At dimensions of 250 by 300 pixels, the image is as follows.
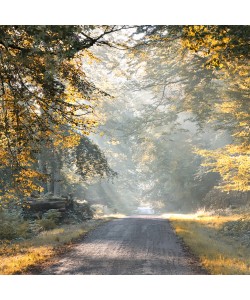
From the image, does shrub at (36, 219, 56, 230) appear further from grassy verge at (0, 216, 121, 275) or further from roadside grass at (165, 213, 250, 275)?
roadside grass at (165, 213, 250, 275)

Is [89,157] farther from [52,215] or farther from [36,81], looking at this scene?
[36,81]

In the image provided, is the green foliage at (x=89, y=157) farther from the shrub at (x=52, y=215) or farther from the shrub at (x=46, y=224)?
the shrub at (x=46, y=224)

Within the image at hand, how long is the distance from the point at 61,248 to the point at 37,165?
10601mm

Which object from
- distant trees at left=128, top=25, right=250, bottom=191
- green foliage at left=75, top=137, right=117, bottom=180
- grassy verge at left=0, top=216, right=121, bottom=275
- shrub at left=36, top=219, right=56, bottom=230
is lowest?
grassy verge at left=0, top=216, right=121, bottom=275

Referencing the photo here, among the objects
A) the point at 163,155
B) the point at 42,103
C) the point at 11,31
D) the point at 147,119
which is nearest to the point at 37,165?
the point at 147,119

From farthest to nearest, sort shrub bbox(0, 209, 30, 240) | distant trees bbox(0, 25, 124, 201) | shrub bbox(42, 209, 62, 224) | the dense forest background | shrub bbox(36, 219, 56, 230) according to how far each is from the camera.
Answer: shrub bbox(42, 209, 62, 224) → shrub bbox(36, 219, 56, 230) → shrub bbox(0, 209, 30, 240) → the dense forest background → distant trees bbox(0, 25, 124, 201)

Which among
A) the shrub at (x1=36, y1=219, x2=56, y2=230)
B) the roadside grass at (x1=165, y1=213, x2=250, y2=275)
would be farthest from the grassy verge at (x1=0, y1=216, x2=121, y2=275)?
the roadside grass at (x1=165, y1=213, x2=250, y2=275)

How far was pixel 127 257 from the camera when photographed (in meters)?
10.9

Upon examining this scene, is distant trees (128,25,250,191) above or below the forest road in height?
above

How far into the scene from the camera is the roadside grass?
9656 mm

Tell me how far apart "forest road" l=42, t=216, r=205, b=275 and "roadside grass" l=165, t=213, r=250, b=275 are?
0.38 metres

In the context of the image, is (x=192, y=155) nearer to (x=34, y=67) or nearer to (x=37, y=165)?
(x=37, y=165)

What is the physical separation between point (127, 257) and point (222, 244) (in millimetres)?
5040

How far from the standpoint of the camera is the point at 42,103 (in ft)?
32.0
